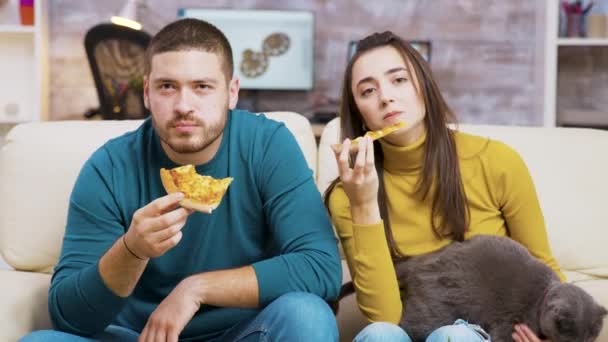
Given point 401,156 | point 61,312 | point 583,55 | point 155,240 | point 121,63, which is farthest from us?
point 583,55

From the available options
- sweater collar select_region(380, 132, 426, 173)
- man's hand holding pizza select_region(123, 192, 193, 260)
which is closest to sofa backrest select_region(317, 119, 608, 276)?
sweater collar select_region(380, 132, 426, 173)

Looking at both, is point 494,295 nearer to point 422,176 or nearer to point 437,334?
point 437,334

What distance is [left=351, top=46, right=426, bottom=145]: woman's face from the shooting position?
1.69 metres

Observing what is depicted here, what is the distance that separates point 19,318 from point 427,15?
3.55 m

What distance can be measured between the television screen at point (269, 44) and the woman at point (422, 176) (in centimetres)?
264

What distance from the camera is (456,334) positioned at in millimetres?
1451

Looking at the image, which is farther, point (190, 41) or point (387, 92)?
point (387, 92)

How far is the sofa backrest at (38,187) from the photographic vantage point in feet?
6.23

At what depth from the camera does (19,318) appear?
1.56 metres

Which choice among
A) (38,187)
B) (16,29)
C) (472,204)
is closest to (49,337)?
(38,187)

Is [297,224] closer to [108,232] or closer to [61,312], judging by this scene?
[108,232]

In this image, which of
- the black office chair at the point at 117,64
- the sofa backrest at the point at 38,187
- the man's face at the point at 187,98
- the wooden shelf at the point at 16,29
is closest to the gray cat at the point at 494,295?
the man's face at the point at 187,98

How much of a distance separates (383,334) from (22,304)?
754mm

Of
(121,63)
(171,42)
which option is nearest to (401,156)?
(171,42)
